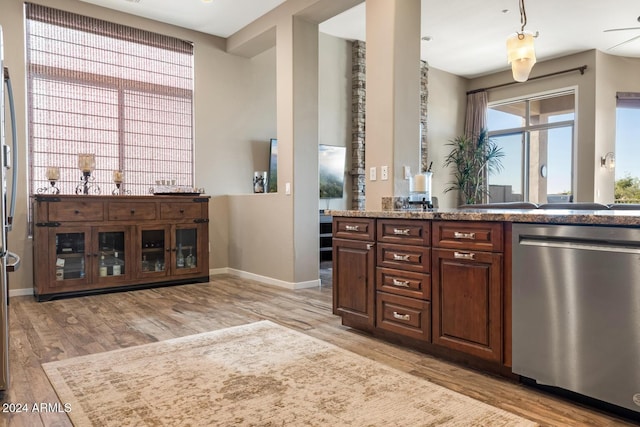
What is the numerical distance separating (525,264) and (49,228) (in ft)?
13.5

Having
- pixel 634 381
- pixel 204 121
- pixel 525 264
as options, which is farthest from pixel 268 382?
pixel 204 121

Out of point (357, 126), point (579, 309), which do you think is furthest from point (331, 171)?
point (579, 309)

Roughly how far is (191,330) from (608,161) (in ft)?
24.6

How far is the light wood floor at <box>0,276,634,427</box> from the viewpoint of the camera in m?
2.00

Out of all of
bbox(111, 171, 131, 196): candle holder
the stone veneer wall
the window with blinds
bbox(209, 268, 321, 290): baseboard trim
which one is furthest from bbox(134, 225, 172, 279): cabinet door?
the stone veneer wall

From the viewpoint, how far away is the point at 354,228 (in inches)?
123

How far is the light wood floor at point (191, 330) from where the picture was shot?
200 cm

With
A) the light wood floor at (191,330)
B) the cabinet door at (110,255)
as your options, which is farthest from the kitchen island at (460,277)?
the cabinet door at (110,255)

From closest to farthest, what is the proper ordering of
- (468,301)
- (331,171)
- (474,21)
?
(468,301)
(474,21)
(331,171)

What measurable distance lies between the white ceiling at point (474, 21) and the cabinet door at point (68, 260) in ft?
8.40

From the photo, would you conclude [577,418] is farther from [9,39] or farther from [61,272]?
[9,39]

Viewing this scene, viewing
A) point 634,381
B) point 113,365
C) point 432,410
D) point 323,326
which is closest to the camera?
point 634,381

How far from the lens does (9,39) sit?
4.26 metres

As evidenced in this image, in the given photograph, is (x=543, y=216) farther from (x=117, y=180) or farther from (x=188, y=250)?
(x=117, y=180)
